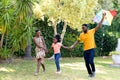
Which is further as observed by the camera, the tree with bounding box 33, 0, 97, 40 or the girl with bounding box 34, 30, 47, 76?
the tree with bounding box 33, 0, 97, 40

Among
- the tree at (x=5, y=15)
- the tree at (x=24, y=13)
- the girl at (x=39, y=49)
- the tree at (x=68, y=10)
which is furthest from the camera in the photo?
the tree at (x=68, y=10)

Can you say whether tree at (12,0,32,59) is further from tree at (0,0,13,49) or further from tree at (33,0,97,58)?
tree at (33,0,97,58)

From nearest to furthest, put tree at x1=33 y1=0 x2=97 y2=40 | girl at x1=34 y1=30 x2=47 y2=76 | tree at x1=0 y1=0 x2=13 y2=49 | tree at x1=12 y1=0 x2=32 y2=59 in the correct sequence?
girl at x1=34 y1=30 x2=47 y2=76 → tree at x1=0 y1=0 x2=13 y2=49 → tree at x1=12 y1=0 x2=32 y2=59 → tree at x1=33 y1=0 x2=97 y2=40

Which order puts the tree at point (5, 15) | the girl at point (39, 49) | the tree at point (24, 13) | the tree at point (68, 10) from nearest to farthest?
the girl at point (39, 49)
the tree at point (5, 15)
the tree at point (24, 13)
the tree at point (68, 10)

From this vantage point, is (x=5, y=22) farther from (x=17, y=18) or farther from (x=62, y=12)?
(x=62, y=12)

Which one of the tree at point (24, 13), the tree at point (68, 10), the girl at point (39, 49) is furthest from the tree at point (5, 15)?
the tree at point (68, 10)

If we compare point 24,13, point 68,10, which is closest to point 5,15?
point 24,13

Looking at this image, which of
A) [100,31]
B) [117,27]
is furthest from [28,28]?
[117,27]

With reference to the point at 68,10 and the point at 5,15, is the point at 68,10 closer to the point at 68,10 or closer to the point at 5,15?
the point at 68,10

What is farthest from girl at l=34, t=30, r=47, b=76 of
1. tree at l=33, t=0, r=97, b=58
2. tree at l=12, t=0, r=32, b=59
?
tree at l=33, t=0, r=97, b=58

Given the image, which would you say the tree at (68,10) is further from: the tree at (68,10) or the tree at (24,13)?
the tree at (24,13)

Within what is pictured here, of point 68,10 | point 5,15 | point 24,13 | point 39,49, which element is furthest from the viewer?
point 68,10

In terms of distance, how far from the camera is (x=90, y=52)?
9.88m

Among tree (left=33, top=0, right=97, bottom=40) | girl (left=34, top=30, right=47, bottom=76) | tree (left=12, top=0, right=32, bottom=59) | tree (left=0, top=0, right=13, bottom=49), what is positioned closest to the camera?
girl (left=34, top=30, right=47, bottom=76)
